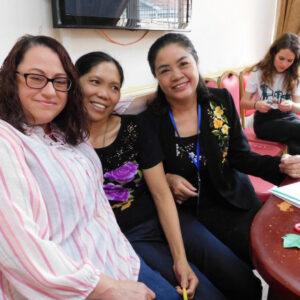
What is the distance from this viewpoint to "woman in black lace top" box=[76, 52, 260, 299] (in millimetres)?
1149

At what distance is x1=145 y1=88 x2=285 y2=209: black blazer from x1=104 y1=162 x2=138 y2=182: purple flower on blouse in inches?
8.0

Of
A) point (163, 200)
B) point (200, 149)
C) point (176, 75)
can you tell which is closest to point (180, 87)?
point (176, 75)

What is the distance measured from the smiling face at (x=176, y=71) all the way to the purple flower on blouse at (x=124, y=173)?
0.41 meters

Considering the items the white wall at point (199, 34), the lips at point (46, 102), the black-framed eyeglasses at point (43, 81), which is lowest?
the lips at point (46, 102)

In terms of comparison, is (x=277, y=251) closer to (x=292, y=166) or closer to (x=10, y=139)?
(x=292, y=166)

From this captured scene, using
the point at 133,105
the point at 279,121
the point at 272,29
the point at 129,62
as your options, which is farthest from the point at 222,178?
the point at 272,29

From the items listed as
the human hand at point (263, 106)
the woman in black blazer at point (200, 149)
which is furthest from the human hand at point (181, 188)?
the human hand at point (263, 106)

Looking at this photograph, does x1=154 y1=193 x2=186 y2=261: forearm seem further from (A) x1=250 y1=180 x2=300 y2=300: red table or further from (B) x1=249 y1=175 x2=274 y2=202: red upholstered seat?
(B) x1=249 y1=175 x2=274 y2=202: red upholstered seat

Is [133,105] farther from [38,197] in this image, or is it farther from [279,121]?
[279,121]

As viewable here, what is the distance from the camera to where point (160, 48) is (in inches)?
53.4

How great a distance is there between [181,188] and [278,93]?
1.95 m

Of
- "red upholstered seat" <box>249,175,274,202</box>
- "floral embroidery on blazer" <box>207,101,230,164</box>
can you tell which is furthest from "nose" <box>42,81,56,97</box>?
"red upholstered seat" <box>249,175,274,202</box>

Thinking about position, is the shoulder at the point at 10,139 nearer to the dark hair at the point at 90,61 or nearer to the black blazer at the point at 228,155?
the dark hair at the point at 90,61

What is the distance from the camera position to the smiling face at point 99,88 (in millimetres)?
1190
